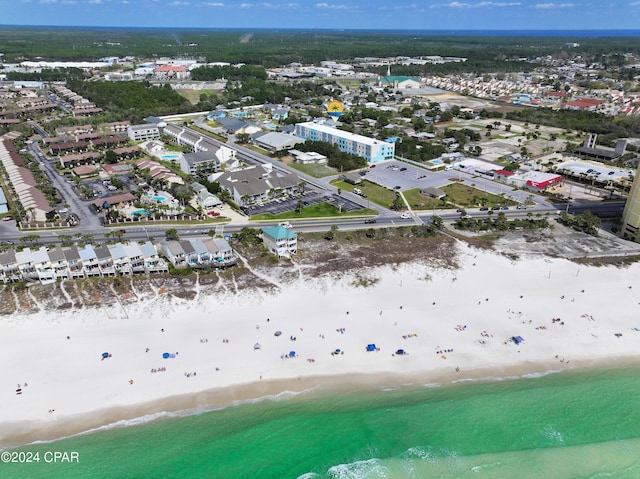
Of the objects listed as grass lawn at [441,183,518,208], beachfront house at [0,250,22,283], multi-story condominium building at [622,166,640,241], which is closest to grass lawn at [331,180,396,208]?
grass lawn at [441,183,518,208]

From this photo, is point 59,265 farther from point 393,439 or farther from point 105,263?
point 393,439

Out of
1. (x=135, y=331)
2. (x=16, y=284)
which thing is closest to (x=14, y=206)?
(x=16, y=284)

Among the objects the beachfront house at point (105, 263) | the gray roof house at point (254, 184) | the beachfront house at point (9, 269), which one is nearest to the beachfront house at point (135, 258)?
the beachfront house at point (105, 263)

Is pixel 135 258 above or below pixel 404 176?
below

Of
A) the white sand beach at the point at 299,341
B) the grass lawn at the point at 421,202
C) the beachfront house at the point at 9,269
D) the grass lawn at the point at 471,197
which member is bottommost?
the white sand beach at the point at 299,341

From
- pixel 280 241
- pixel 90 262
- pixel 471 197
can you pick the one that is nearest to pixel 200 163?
pixel 280 241

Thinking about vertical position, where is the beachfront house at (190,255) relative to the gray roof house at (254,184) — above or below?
below

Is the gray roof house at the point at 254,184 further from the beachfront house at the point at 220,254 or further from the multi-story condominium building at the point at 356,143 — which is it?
the multi-story condominium building at the point at 356,143
